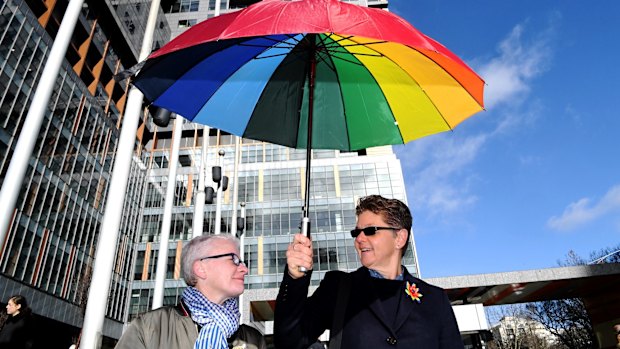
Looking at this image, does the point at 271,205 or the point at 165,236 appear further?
the point at 271,205

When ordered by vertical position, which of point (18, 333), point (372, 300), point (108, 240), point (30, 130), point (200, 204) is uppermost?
point (200, 204)

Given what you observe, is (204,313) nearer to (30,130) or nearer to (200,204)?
(30,130)

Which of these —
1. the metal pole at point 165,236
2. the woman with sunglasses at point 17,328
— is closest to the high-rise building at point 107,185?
the metal pole at point 165,236

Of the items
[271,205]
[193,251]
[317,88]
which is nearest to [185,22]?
[271,205]

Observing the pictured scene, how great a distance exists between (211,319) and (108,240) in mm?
2717

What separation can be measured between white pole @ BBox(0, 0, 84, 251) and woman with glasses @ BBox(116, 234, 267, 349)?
3.65 m

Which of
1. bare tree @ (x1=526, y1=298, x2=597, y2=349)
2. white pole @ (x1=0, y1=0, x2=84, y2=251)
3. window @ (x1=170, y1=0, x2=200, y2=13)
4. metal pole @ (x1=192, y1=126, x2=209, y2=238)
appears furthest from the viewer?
window @ (x1=170, y1=0, x2=200, y2=13)

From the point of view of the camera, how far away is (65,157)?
1296 inches

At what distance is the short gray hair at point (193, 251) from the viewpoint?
283cm

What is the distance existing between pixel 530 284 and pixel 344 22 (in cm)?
1994

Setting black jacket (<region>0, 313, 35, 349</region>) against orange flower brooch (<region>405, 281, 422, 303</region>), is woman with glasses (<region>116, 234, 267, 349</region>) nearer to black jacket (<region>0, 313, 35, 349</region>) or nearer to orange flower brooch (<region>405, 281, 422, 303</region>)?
orange flower brooch (<region>405, 281, 422, 303</region>)

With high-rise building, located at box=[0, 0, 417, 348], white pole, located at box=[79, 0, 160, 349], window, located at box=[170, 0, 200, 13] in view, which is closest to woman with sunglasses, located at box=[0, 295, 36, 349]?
white pole, located at box=[79, 0, 160, 349]

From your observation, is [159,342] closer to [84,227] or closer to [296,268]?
[296,268]

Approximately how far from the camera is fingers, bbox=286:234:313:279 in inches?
73.4
